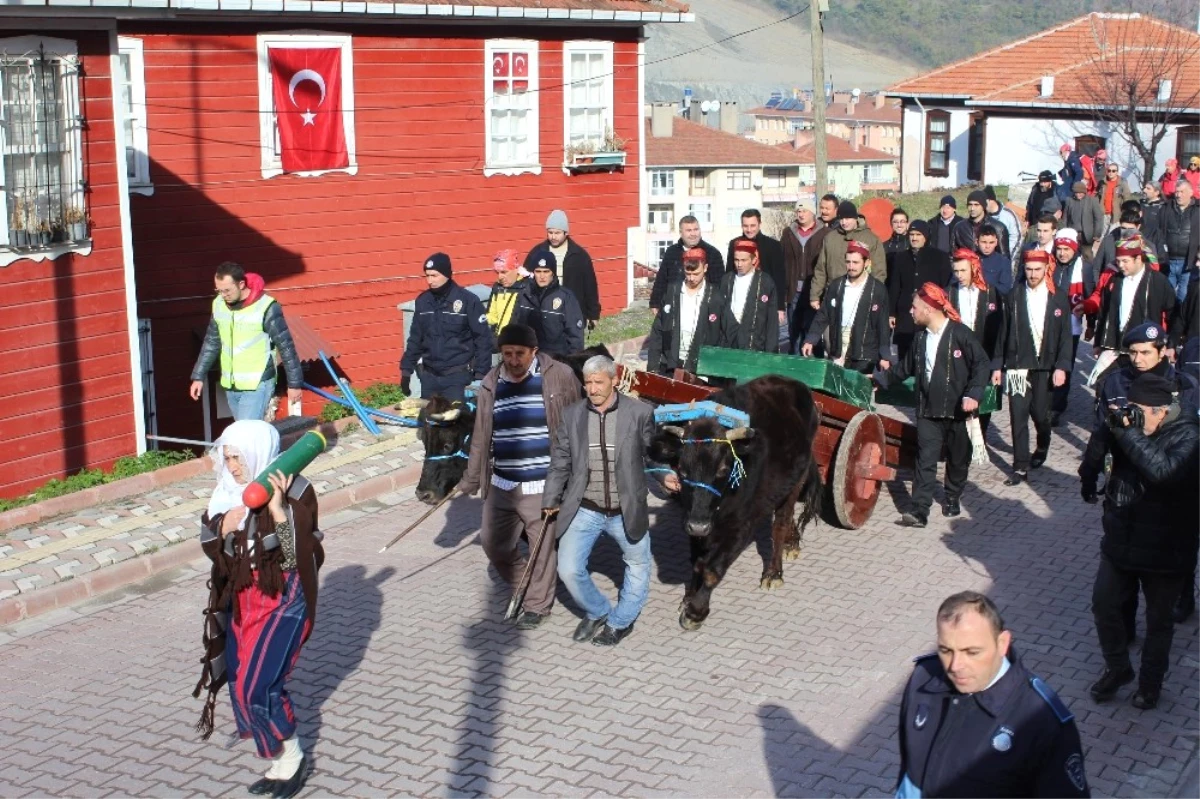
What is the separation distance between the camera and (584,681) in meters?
8.51

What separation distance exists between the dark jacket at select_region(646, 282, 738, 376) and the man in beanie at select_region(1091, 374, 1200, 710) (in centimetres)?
450

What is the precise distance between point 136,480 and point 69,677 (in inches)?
150

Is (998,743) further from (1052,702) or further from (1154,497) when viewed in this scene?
(1154,497)

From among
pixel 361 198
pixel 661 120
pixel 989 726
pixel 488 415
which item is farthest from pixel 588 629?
pixel 661 120

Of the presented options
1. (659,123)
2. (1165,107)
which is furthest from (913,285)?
(659,123)

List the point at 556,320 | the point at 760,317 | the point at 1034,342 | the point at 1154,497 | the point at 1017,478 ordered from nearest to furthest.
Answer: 1. the point at 1154,497
2. the point at 556,320
3. the point at 760,317
4. the point at 1034,342
5. the point at 1017,478

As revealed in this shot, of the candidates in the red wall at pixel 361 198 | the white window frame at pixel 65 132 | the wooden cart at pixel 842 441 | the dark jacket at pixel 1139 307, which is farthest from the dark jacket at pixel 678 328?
the red wall at pixel 361 198

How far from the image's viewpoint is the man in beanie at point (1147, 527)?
743 centimetres

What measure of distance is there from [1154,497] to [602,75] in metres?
14.7

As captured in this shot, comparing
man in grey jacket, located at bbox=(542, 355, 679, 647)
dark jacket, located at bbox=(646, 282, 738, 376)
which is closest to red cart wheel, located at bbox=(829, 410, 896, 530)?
dark jacket, located at bbox=(646, 282, 738, 376)

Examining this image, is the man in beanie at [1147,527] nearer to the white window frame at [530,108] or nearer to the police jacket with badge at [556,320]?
the police jacket with badge at [556,320]

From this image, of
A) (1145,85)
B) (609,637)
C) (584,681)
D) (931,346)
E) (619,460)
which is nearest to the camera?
(584,681)

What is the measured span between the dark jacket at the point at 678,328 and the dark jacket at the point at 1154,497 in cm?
452

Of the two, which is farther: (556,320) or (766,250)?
(766,250)
